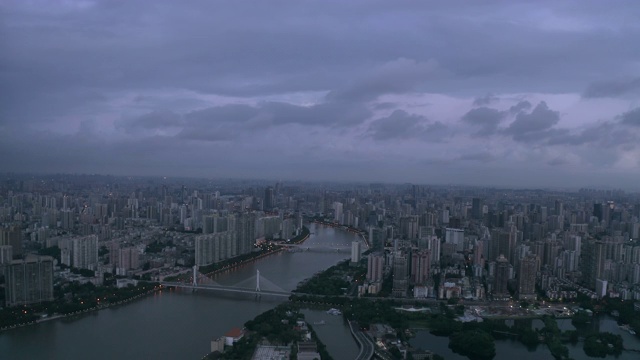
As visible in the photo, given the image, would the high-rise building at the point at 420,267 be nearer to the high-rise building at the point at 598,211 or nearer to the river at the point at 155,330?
the river at the point at 155,330

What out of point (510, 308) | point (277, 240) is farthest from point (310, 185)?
point (510, 308)

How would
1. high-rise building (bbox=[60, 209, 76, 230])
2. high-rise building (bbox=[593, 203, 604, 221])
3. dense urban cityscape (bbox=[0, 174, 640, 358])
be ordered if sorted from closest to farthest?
dense urban cityscape (bbox=[0, 174, 640, 358]) → high-rise building (bbox=[60, 209, 76, 230]) → high-rise building (bbox=[593, 203, 604, 221])

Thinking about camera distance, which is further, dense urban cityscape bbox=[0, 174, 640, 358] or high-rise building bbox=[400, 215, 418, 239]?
high-rise building bbox=[400, 215, 418, 239]

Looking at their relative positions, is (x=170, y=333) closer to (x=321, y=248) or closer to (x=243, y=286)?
(x=243, y=286)

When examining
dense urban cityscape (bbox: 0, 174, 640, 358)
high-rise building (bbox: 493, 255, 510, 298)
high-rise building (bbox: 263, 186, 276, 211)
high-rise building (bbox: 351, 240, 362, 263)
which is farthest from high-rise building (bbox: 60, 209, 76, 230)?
high-rise building (bbox: 493, 255, 510, 298)

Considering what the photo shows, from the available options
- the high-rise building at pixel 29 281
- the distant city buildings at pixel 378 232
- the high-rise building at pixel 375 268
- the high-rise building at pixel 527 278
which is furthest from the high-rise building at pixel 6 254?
the high-rise building at pixel 527 278

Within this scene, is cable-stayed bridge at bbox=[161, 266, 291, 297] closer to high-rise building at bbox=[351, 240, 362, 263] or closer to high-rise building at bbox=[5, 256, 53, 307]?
high-rise building at bbox=[5, 256, 53, 307]
